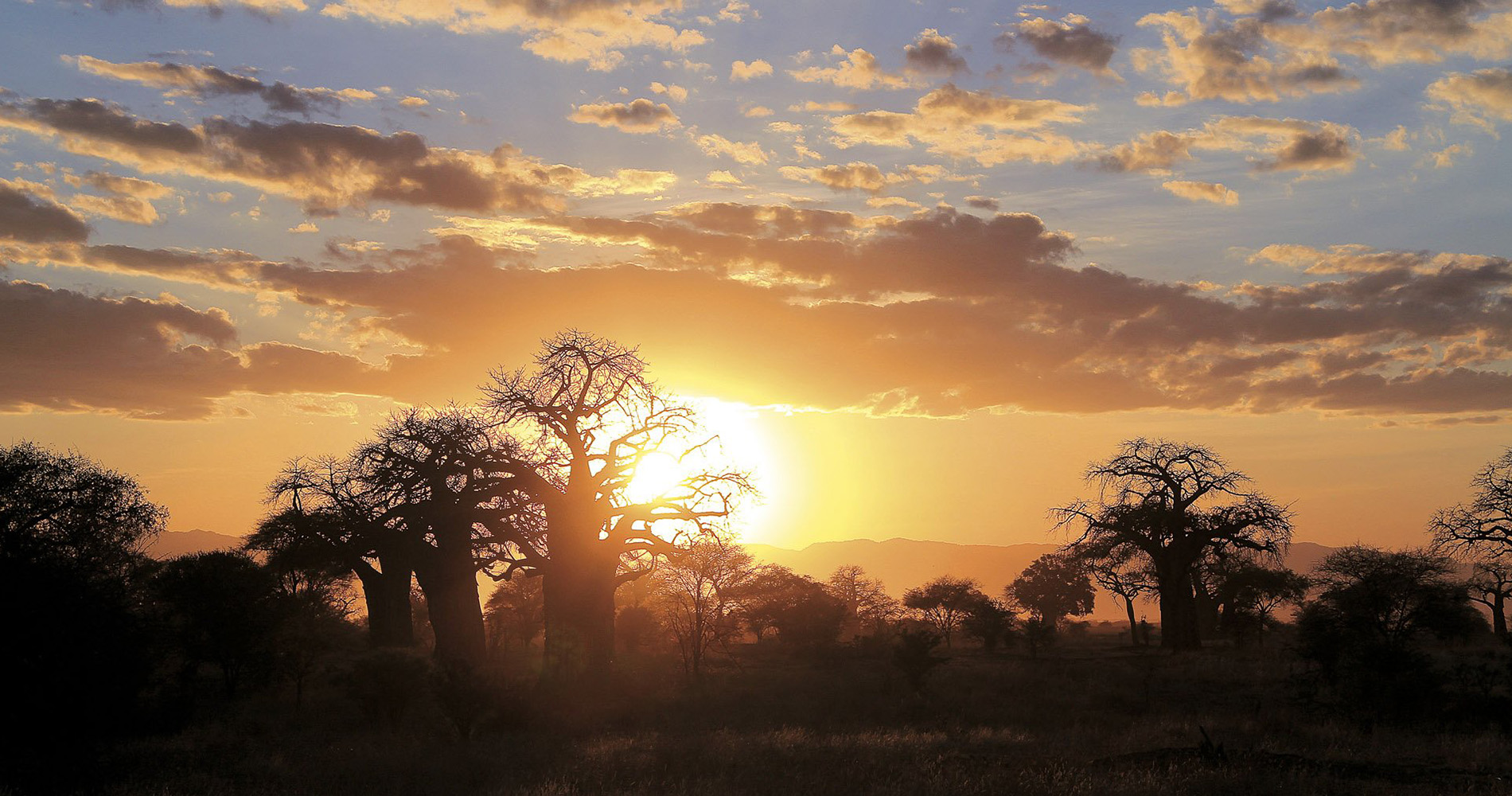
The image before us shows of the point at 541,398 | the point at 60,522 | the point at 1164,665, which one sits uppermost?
the point at 541,398

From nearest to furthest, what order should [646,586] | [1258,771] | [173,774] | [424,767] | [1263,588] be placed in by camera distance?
[1258,771], [173,774], [424,767], [646,586], [1263,588]

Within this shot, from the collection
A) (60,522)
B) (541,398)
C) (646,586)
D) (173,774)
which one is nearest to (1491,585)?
(646,586)

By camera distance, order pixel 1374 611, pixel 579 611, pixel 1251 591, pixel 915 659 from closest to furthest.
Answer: pixel 1374 611 < pixel 579 611 < pixel 915 659 < pixel 1251 591

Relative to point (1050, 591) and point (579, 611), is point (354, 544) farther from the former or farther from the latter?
point (1050, 591)

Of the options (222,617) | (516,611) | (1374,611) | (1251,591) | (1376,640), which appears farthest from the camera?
(1251,591)

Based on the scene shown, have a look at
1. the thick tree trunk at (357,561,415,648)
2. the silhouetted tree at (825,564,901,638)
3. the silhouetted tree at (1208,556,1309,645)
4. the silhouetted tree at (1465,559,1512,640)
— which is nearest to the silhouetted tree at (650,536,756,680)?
the thick tree trunk at (357,561,415,648)

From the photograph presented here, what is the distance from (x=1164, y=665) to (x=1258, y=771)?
823 inches

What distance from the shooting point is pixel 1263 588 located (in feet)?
179

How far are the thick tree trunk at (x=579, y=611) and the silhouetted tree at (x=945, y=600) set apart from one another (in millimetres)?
33816

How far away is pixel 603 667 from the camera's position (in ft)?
97.5

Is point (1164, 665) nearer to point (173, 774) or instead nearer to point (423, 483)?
point (423, 483)

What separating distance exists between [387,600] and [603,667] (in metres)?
12.3

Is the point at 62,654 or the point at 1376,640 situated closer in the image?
the point at 62,654

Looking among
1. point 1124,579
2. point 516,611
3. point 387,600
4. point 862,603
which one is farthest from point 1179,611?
point 387,600
